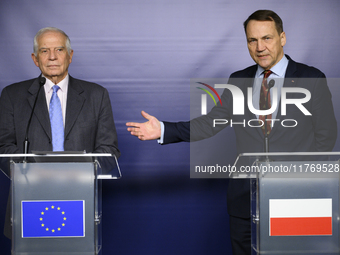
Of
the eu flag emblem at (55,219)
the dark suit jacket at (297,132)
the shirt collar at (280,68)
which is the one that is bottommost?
the eu flag emblem at (55,219)

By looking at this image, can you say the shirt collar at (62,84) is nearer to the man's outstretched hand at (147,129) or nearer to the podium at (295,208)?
the man's outstretched hand at (147,129)

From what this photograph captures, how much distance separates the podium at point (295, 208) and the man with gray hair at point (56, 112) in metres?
1.22

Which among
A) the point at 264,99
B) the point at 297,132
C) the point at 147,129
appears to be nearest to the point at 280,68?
the point at 264,99

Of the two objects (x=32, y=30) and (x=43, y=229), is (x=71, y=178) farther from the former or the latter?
(x=32, y=30)

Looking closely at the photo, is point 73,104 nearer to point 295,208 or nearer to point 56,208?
point 56,208

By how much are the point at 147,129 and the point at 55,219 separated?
1.01 metres

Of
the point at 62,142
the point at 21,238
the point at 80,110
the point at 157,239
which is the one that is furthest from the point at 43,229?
the point at 157,239

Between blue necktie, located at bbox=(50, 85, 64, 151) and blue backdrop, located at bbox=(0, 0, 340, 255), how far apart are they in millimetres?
854

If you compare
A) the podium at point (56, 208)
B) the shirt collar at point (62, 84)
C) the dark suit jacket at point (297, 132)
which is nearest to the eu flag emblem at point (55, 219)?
the podium at point (56, 208)

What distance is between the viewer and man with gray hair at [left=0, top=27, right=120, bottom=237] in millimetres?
2672

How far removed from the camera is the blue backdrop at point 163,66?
11.6ft

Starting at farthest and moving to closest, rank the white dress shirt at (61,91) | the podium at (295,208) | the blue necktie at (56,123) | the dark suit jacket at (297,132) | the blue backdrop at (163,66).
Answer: the blue backdrop at (163,66), the white dress shirt at (61,91), the blue necktie at (56,123), the dark suit jacket at (297,132), the podium at (295,208)

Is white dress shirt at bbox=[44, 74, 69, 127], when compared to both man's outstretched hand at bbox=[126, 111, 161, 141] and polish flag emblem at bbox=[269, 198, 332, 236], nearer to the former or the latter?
man's outstretched hand at bbox=[126, 111, 161, 141]

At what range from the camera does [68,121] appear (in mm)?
2709
